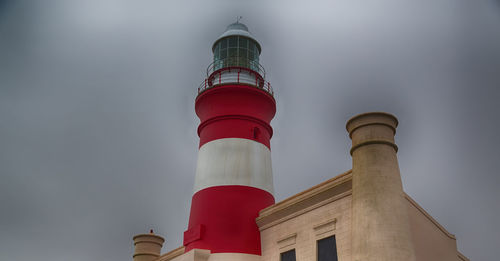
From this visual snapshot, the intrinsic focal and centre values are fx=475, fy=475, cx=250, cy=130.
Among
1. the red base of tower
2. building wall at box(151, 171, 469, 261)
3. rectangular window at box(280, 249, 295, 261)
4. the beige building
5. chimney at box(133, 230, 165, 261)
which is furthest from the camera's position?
chimney at box(133, 230, 165, 261)

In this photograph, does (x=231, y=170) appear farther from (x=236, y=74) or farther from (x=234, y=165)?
(x=236, y=74)

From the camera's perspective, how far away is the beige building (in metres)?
13.9

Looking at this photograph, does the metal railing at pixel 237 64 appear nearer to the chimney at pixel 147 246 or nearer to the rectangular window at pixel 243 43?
the rectangular window at pixel 243 43

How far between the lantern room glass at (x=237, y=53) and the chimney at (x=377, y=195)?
8846 millimetres

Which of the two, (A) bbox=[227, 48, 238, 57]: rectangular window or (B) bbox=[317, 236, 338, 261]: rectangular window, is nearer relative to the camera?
(B) bbox=[317, 236, 338, 261]: rectangular window

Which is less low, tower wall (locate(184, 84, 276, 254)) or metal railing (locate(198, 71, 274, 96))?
metal railing (locate(198, 71, 274, 96))

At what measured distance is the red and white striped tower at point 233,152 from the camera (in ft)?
63.9

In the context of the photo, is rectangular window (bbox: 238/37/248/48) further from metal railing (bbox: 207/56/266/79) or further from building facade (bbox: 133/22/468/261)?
metal railing (bbox: 207/56/266/79)

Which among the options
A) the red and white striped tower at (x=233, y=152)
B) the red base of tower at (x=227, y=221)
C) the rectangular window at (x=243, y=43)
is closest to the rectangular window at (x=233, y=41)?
the red and white striped tower at (x=233, y=152)

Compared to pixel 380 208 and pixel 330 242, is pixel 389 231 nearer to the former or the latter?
pixel 380 208

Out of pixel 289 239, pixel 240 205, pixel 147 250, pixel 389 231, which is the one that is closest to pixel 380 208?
pixel 389 231

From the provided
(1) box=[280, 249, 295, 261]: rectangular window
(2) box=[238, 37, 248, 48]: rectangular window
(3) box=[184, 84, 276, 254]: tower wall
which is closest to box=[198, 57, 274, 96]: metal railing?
(2) box=[238, 37, 248, 48]: rectangular window

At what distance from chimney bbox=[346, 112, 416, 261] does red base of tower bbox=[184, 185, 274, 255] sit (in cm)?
574

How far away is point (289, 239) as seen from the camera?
1773 cm
